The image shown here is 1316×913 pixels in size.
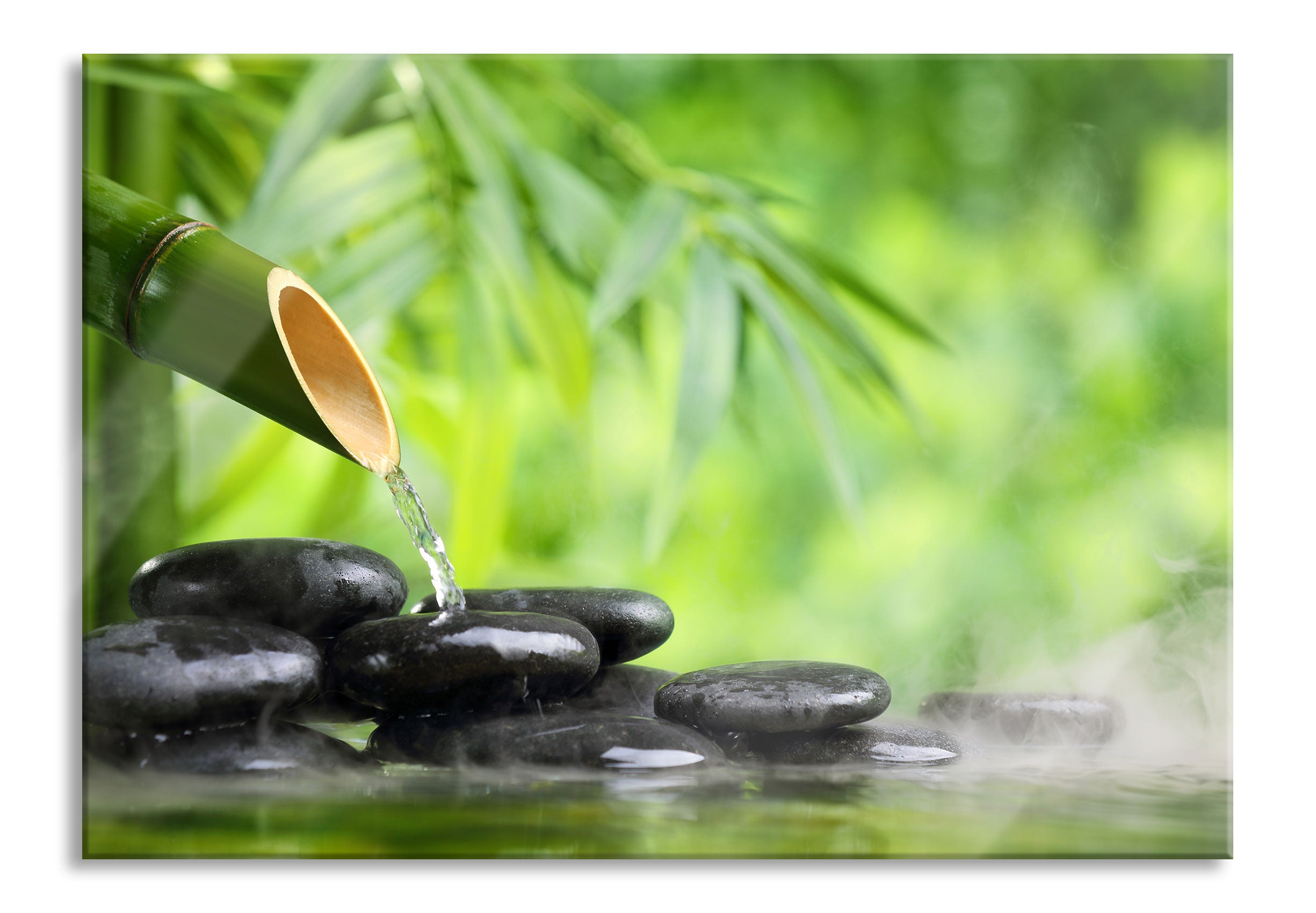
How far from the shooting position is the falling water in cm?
128

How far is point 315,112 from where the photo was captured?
1.32 m

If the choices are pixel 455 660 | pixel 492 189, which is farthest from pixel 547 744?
pixel 492 189

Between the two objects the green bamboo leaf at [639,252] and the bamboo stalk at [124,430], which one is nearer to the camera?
the bamboo stalk at [124,430]

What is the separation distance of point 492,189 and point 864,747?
0.87 metres

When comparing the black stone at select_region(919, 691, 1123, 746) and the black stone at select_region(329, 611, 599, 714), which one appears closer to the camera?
the black stone at select_region(329, 611, 599, 714)

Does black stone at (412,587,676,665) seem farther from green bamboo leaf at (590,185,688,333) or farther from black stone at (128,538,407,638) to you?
green bamboo leaf at (590,185,688,333)

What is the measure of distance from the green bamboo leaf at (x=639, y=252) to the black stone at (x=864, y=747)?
1.90 ft

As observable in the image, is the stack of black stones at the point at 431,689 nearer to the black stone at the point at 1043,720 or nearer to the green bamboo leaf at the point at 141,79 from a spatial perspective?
the black stone at the point at 1043,720

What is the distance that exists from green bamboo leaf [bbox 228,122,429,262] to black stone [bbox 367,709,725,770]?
645 mm

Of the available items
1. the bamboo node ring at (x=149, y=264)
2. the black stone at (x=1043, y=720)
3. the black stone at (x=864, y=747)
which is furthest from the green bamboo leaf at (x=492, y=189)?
the black stone at (x=1043, y=720)

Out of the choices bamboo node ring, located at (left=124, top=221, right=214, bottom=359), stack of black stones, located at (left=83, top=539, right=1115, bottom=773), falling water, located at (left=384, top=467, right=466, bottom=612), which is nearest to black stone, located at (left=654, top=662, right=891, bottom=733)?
stack of black stones, located at (left=83, top=539, right=1115, bottom=773)

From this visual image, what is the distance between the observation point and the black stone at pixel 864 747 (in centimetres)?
119

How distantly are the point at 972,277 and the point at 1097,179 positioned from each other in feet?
0.67

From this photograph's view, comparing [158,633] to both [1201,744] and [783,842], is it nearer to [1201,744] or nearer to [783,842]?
[783,842]
